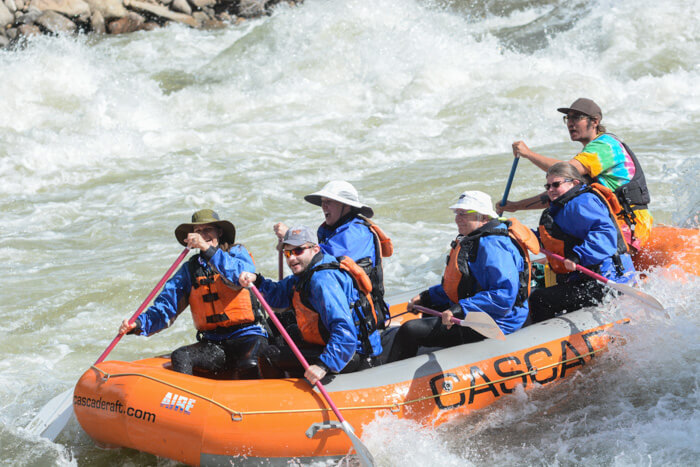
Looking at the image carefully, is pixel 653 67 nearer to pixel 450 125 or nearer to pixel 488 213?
pixel 450 125

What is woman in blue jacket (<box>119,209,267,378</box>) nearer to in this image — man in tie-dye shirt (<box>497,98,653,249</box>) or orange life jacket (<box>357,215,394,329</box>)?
orange life jacket (<box>357,215,394,329</box>)

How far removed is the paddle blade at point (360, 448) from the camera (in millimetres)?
3928

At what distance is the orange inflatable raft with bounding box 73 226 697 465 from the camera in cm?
398

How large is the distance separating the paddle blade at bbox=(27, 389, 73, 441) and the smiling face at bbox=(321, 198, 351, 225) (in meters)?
1.91

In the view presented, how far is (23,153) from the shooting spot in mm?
11266

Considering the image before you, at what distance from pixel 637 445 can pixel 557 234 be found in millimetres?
1336

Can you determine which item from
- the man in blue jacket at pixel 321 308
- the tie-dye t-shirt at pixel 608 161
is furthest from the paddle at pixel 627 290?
the man in blue jacket at pixel 321 308

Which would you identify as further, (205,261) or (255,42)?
(255,42)

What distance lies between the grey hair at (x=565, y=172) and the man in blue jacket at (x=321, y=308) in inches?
56.9

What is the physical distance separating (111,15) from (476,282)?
49.4ft

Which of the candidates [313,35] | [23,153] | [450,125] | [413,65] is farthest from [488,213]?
[313,35]

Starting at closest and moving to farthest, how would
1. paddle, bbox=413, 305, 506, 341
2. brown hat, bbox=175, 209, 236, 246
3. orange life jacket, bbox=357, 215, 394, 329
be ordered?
paddle, bbox=413, 305, 506, 341 < brown hat, bbox=175, 209, 236, 246 < orange life jacket, bbox=357, 215, 394, 329

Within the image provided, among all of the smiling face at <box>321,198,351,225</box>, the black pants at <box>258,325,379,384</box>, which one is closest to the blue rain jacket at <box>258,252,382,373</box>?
the black pants at <box>258,325,379,384</box>

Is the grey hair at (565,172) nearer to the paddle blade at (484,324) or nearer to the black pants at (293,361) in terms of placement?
the paddle blade at (484,324)
